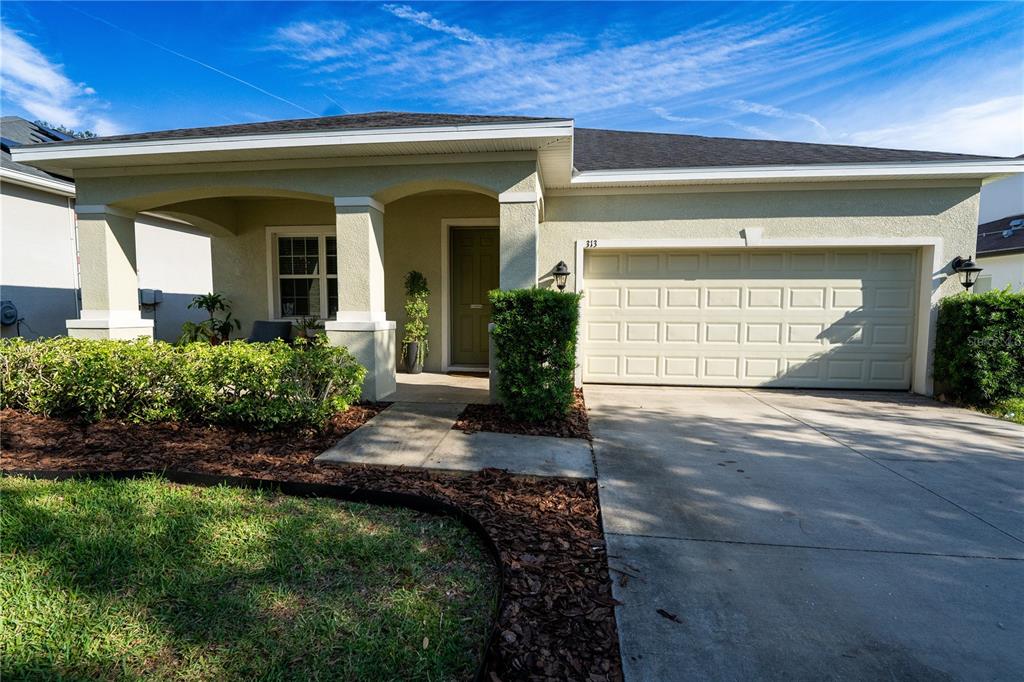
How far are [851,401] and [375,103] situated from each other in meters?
9.95

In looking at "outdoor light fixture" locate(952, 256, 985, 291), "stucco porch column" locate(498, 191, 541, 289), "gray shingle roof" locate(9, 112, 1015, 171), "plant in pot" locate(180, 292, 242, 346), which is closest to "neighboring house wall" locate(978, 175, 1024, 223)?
"outdoor light fixture" locate(952, 256, 985, 291)

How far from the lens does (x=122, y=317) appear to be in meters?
6.38

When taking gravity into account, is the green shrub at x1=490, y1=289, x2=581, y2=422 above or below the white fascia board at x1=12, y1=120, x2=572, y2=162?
below

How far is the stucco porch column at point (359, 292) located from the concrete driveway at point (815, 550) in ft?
9.80

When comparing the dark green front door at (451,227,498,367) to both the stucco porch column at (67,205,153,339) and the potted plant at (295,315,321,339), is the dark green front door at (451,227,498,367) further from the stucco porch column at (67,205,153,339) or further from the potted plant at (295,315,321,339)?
the stucco porch column at (67,205,153,339)

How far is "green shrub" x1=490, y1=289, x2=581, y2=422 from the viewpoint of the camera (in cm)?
469

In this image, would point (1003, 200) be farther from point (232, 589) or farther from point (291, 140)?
point (232, 589)

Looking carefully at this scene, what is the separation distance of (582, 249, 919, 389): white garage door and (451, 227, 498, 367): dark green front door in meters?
1.72

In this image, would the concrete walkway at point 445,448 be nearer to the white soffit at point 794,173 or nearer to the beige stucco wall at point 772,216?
the beige stucco wall at point 772,216

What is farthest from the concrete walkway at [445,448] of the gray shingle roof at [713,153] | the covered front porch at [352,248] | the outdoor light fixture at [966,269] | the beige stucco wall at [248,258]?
the outdoor light fixture at [966,269]

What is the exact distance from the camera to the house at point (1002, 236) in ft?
41.9

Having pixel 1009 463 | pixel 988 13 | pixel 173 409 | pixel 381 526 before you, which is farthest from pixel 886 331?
pixel 173 409

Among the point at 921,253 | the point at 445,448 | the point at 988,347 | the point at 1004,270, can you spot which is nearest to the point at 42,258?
the point at 445,448

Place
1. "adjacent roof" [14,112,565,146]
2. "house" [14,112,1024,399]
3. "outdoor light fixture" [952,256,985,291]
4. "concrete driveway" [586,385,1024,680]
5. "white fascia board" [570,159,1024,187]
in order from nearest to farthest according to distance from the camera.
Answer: "concrete driveway" [586,385,1024,680]
"adjacent roof" [14,112,565,146]
"house" [14,112,1024,399]
"white fascia board" [570,159,1024,187]
"outdoor light fixture" [952,256,985,291]
